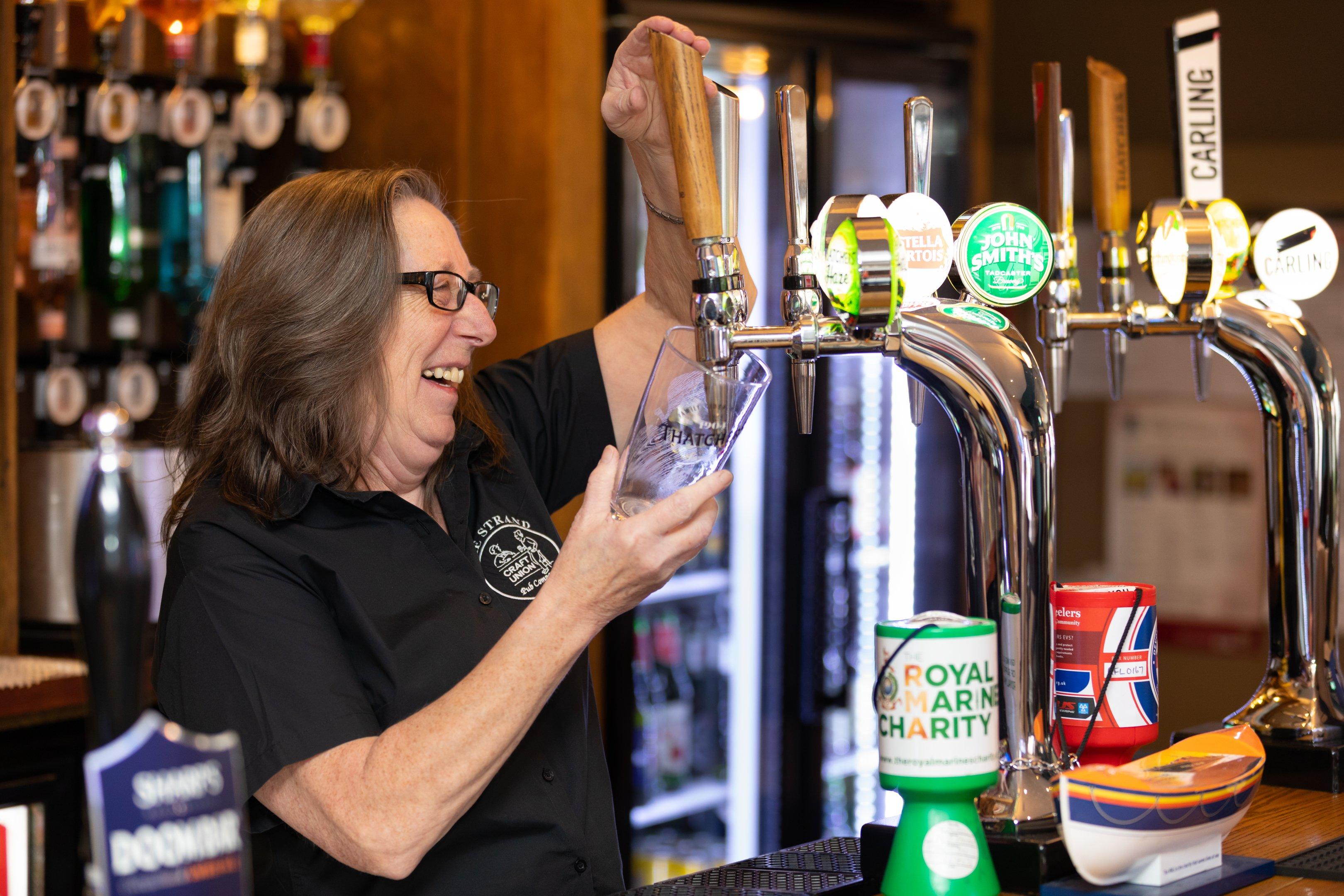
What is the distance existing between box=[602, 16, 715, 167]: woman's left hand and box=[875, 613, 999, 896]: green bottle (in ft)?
2.25

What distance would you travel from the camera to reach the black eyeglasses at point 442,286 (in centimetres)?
155

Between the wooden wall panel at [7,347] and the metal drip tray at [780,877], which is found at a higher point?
the wooden wall panel at [7,347]

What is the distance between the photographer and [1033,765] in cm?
108

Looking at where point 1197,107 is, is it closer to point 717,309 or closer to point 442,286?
point 717,309

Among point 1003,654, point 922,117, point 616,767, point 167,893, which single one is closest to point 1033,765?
point 1003,654

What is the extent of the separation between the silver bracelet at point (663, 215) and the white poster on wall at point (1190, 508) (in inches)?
119

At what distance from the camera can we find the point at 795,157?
3.59ft

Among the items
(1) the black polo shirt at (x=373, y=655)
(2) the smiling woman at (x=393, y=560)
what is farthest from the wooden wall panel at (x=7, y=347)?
(1) the black polo shirt at (x=373, y=655)

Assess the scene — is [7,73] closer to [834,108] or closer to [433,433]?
[433,433]

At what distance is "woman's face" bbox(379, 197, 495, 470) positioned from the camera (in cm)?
152

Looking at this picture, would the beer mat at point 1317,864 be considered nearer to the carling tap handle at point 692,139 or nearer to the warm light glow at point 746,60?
the carling tap handle at point 692,139

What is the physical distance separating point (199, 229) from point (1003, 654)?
8.15ft

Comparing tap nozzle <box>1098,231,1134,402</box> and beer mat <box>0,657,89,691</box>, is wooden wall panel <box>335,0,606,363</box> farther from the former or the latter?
tap nozzle <box>1098,231,1134,402</box>

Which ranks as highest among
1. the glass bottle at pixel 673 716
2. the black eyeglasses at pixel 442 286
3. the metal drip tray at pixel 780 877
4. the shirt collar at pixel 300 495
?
the black eyeglasses at pixel 442 286
